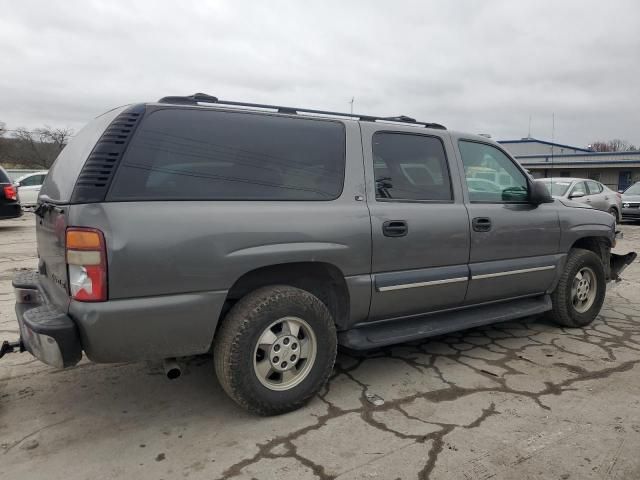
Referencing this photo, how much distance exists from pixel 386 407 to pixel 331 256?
102cm

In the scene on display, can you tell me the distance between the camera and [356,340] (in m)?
3.33

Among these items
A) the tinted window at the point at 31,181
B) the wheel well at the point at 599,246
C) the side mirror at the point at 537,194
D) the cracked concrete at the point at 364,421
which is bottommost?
the cracked concrete at the point at 364,421

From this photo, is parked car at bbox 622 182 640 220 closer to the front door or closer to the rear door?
the front door

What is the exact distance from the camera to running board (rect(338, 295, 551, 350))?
337 centimetres

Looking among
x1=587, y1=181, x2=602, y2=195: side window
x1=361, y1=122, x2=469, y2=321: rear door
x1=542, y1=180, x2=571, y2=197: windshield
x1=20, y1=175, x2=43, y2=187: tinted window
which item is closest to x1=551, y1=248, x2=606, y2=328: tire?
x1=361, y1=122, x2=469, y2=321: rear door

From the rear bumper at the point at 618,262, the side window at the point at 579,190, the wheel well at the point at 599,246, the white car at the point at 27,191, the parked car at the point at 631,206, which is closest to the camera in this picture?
the wheel well at the point at 599,246

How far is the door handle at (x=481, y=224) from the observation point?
3791 mm

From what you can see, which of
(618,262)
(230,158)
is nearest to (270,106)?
(230,158)

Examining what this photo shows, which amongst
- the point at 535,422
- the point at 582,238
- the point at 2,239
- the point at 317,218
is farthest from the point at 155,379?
the point at 2,239

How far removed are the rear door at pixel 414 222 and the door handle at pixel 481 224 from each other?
91 millimetres

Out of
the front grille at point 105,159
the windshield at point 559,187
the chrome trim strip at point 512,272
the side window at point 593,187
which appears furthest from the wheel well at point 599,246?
the side window at point 593,187

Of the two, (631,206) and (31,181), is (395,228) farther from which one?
(31,181)

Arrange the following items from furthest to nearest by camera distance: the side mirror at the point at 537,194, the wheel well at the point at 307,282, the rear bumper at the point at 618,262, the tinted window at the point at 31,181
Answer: the tinted window at the point at 31,181 < the rear bumper at the point at 618,262 < the side mirror at the point at 537,194 < the wheel well at the point at 307,282

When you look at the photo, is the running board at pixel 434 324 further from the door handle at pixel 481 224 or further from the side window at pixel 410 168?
the side window at pixel 410 168
